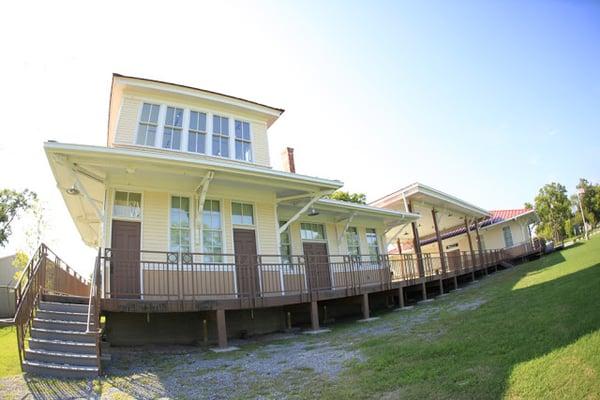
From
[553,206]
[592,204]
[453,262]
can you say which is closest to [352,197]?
[453,262]

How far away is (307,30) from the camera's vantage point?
29.8 ft

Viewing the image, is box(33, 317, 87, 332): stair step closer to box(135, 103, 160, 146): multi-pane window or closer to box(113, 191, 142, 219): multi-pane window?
box(113, 191, 142, 219): multi-pane window

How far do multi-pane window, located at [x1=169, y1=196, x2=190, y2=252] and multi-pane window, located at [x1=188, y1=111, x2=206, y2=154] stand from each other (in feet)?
6.20

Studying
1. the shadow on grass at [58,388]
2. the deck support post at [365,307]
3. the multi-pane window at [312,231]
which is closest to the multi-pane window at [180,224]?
the shadow on grass at [58,388]

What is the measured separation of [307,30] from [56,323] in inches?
325

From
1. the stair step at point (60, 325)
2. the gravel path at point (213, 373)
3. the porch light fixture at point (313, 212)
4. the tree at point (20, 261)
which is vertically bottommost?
the gravel path at point (213, 373)


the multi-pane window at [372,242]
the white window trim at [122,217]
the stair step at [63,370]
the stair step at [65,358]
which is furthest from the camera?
the multi-pane window at [372,242]

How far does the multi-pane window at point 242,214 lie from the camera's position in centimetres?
1199

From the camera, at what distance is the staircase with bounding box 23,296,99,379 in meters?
6.30

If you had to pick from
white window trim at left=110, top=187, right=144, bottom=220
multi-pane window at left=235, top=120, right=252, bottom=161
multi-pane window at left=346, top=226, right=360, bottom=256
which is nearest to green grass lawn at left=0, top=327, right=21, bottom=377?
white window trim at left=110, top=187, right=144, bottom=220

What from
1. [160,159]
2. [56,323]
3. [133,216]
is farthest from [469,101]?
[56,323]

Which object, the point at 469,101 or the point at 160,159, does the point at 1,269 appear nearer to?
the point at 160,159

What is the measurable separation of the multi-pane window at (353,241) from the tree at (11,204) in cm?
3532

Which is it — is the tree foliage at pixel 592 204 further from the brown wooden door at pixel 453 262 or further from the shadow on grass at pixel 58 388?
the shadow on grass at pixel 58 388
